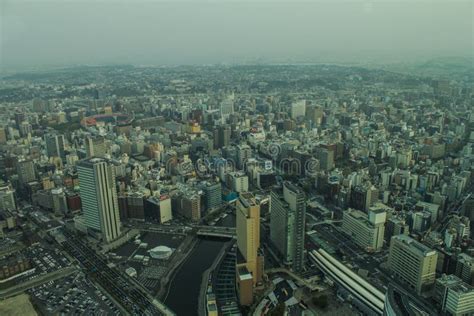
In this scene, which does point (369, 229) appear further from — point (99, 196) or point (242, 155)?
point (242, 155)

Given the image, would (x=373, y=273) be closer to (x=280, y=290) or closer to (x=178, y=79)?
(x=280, y=290)

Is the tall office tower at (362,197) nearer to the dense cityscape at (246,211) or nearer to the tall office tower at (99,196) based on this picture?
the dense cityscape at (246,211)

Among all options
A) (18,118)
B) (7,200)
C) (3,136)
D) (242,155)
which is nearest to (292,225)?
(242,155)

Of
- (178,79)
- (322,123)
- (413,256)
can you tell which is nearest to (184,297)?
(413,256)

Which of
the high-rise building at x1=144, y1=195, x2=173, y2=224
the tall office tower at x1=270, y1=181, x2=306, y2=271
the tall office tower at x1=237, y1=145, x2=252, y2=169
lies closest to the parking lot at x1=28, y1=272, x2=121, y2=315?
the high-rise building at x1=144, y1=195, x2=173, y2=224

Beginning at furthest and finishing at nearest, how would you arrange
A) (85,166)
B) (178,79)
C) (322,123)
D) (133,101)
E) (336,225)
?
(178,79), (133,101), (322,123), (336,225), (85,166)

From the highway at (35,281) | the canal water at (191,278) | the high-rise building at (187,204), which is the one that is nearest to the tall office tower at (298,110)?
the high-rise building at (187,204)
